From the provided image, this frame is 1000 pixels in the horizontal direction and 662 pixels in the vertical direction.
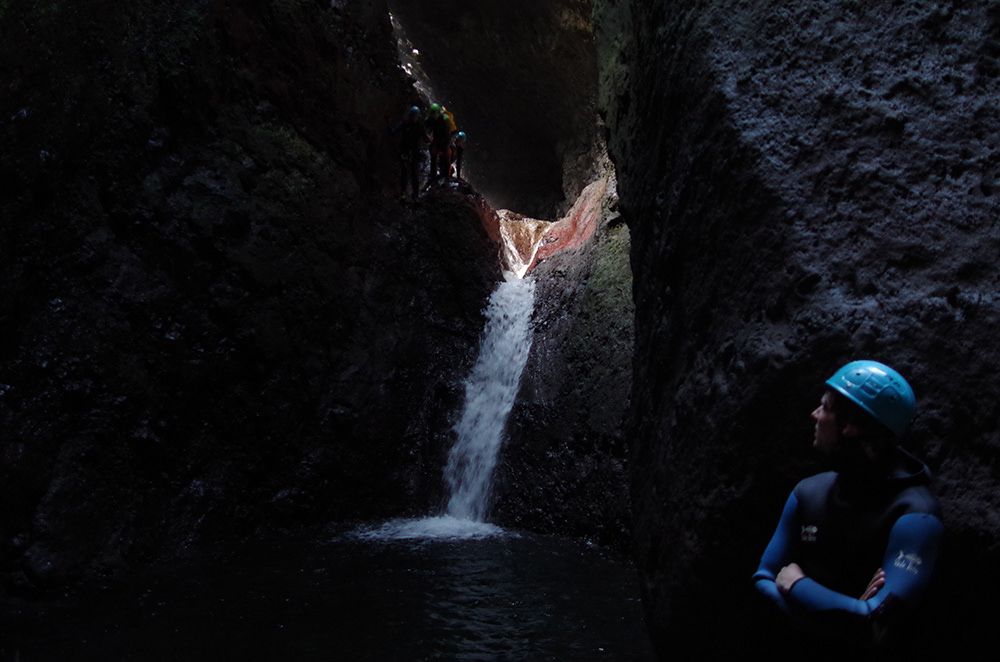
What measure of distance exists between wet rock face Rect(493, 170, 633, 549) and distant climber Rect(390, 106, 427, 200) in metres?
3.05

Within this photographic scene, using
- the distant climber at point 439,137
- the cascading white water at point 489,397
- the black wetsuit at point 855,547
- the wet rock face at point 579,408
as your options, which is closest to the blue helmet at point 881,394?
the black wetsuit at point 855,547

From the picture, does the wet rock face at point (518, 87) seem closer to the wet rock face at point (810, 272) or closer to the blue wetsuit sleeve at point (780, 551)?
the wet rock face at point (810, 272)

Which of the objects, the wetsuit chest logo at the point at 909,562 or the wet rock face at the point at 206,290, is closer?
the wetsuit chest logo at the point at 909,562

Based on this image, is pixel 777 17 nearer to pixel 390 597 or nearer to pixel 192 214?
pixel 390 597

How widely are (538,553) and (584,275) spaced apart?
13.8 feet

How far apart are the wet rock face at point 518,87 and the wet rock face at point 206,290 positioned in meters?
5.27

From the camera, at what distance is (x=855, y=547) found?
6.19 ft

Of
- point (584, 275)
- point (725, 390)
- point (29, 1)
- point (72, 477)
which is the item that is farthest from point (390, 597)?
point (29, 1)

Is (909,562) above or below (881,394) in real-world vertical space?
below

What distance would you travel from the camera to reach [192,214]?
7473 mm

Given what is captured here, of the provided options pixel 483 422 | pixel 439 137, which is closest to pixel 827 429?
pixel 483 422

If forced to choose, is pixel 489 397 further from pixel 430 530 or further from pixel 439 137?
pixel 439 137

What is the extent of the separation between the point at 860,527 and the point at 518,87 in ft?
52.2

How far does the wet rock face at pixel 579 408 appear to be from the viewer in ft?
26.2
